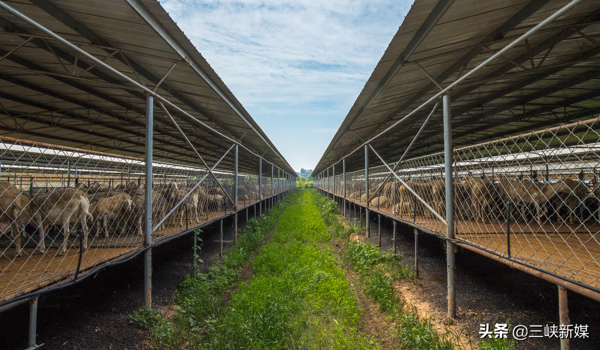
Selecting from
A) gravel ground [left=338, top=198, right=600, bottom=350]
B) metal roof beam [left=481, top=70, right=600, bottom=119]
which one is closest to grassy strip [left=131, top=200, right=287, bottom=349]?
Result: gravel ground [left=338, top=198, right=600, bottom=350]

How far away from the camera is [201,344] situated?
3.80 metres

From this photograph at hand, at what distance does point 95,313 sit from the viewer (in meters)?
3.66

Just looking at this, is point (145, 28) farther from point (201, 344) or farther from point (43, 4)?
point (201, 344)

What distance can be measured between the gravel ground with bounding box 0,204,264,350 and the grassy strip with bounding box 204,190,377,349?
121cm

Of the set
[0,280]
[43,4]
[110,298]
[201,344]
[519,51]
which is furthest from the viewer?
[519,51]

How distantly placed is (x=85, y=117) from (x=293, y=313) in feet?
29.2

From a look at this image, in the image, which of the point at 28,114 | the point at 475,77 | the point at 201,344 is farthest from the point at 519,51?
the point at 28,114

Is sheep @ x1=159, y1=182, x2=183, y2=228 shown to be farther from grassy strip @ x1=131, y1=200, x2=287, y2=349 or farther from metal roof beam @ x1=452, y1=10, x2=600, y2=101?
metal roof beam @ x1=452, y1=10, x2=600, y2=101

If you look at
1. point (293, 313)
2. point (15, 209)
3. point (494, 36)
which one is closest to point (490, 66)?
point (494, 36)

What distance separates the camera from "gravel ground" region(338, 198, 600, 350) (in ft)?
11.4

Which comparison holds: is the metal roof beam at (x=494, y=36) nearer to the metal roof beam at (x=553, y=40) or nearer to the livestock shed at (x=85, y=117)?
the metal roof beam at (x=553, y=40)

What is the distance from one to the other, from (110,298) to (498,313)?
598cm

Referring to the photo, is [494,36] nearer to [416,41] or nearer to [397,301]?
[416,41]

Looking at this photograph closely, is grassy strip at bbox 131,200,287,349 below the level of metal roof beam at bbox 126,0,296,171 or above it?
below
